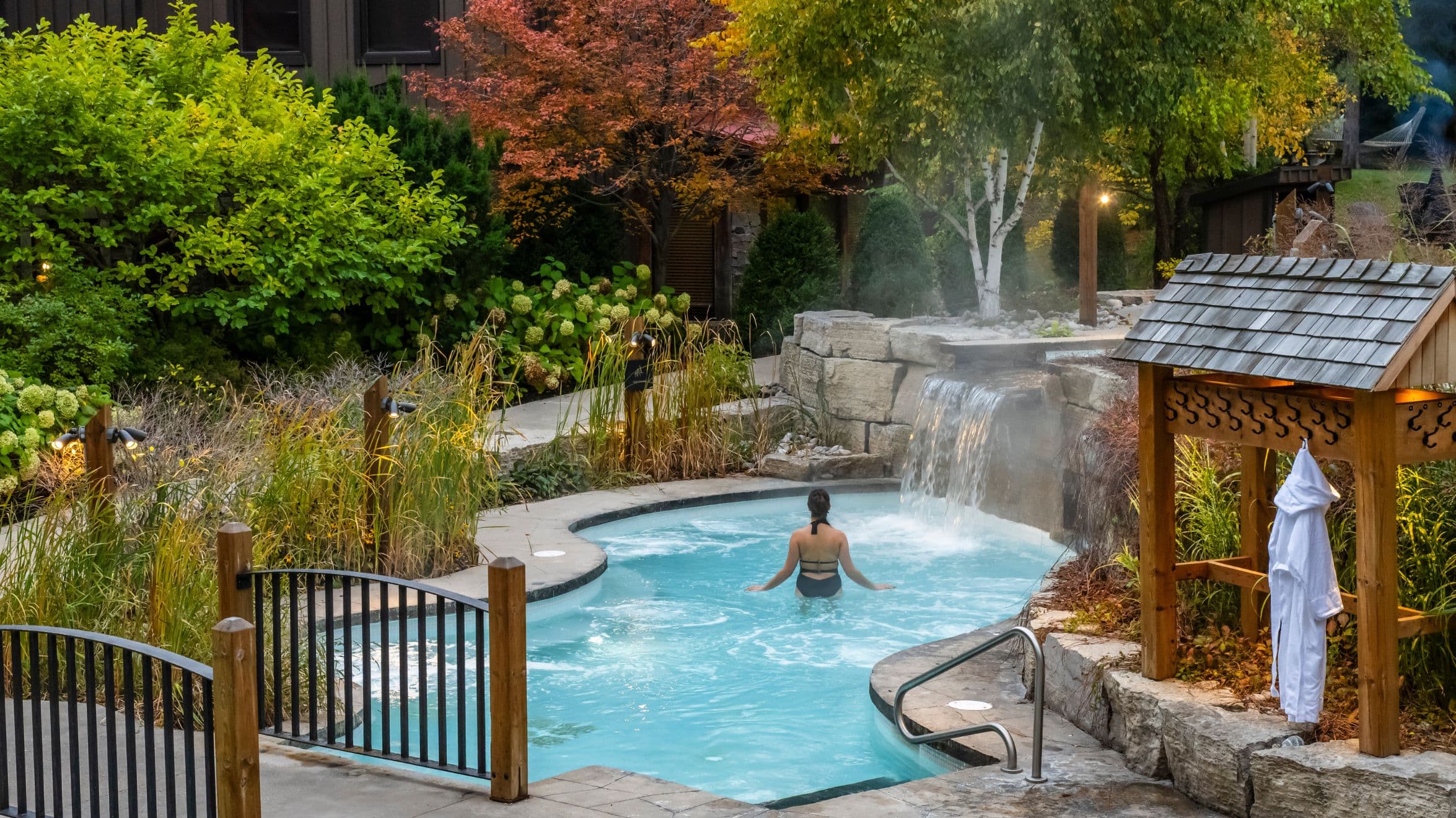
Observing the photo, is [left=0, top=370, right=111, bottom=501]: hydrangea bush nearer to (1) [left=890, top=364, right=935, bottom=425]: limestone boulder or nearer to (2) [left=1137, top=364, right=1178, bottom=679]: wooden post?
(1) [left=890, top=364, right=935, bottom=425]: limestone boulder

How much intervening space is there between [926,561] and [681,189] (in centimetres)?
775

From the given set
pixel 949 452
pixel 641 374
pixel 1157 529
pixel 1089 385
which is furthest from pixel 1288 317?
pixel 641 374

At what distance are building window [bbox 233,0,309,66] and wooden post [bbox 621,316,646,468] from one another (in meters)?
8.35

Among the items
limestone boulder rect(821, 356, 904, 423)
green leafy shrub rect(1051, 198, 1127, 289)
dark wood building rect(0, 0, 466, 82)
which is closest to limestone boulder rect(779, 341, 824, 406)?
limestone boulder rect(821, 356, 904, 423)

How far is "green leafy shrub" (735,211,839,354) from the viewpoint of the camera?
17516 mm

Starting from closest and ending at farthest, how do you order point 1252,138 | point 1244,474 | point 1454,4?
point 1244,474 < point 1252,138 < point 1454,4

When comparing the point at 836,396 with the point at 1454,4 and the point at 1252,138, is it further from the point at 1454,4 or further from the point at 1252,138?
the point at 1454,4

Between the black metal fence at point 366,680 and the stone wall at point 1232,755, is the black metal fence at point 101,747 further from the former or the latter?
the stone wall at point 1232,755

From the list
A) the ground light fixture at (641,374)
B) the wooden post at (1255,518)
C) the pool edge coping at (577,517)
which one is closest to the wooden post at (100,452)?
the pool edge coping at (577,517)

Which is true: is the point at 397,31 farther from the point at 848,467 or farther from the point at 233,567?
the point at 233,567

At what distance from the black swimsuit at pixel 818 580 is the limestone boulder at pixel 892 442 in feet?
12.8

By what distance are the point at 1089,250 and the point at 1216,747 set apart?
8.79m

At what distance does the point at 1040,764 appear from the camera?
5.49 m

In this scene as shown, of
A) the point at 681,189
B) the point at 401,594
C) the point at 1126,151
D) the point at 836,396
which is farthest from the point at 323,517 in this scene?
the point at 1126,151
